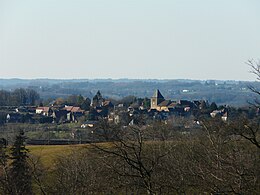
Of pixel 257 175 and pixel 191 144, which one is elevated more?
pixel 257 175

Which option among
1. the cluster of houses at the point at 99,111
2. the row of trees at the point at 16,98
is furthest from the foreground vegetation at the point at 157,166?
the row of trees at the point at 16,98

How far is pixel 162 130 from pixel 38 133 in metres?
24.0

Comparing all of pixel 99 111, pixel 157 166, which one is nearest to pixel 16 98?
pixel 99 111

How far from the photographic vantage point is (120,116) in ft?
187

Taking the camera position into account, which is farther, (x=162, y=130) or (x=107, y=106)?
(x=107, y=106)

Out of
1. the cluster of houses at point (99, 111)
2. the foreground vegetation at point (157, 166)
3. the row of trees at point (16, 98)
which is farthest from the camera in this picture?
the row of trees at point (16, 98)

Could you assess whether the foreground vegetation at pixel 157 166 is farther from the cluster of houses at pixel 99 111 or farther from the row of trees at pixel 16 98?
the row of trees at pixel 16 98

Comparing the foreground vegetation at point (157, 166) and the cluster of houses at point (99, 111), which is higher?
the foreground vegetation at point (157, 166)

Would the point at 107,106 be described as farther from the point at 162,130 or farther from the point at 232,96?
the point at 232,96

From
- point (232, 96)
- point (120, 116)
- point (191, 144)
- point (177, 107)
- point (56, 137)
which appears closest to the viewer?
point (191, 144)

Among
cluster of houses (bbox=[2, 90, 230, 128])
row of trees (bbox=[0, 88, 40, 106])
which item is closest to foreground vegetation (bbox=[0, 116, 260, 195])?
cluster of houses (bbox=[2, 90, 230, 128])

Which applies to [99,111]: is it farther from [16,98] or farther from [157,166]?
[157,166]

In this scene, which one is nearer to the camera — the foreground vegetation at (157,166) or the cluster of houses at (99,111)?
the foreground vegetation at (157,166)

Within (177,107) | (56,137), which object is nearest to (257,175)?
(56,137)
